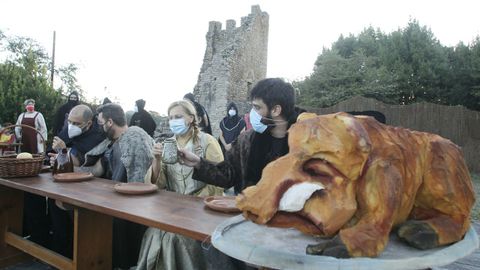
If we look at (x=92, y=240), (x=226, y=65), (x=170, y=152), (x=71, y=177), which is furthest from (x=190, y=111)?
(x=226, y=65)

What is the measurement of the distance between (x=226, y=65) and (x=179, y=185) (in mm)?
16560

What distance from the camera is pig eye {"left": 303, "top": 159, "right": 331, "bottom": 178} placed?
40.5 inches

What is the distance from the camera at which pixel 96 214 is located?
271 cm

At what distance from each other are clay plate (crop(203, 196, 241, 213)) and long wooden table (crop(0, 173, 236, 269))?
0.03 metres

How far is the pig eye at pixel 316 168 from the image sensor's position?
1029 mm

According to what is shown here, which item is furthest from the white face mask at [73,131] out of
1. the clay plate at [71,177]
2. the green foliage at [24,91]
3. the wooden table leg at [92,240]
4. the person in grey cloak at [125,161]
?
the green foliage at [24,91]

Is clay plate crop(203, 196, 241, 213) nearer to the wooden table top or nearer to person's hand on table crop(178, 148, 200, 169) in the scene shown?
the wooden table top

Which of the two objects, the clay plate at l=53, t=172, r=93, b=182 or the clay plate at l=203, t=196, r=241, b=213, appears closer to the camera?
the clay plate at l=203, t=196, r=241, b=213

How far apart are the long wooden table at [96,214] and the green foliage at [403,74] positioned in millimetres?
18271

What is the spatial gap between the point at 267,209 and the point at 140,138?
7.52ft

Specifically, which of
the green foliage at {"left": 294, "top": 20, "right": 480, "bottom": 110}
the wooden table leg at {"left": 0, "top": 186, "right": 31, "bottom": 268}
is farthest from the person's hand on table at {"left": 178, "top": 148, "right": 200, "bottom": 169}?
the green foliage at {"left": 294, "top": 20, "right": 480, "bottom": 110}

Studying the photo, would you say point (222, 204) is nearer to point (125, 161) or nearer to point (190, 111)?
point (190, 111)

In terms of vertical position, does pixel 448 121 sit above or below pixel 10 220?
above

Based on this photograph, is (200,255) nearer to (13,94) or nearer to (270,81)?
(270,81)
